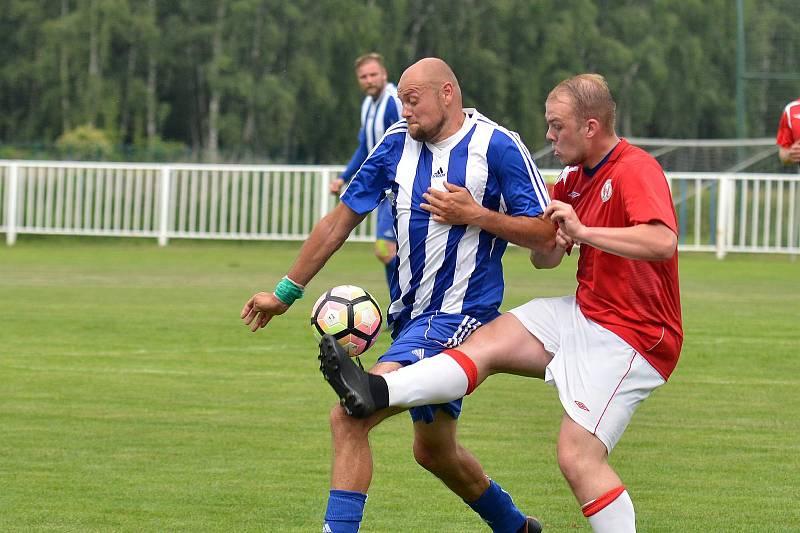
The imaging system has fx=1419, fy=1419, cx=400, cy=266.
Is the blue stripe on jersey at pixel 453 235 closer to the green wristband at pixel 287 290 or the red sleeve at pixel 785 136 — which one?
the green wristband at pixel 287 290

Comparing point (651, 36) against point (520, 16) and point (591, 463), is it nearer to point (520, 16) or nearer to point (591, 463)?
point (520, 16)

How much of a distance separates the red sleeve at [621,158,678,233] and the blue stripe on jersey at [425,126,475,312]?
744 mm

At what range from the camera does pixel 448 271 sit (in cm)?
543

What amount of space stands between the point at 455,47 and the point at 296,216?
31.3m

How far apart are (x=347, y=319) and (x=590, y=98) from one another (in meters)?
1.40

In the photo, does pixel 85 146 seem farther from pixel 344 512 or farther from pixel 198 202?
pixel 344 512

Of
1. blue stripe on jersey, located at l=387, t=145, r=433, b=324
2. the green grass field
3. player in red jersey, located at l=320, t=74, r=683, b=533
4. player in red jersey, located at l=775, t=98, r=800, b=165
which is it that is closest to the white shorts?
player in red jersey, located at l=320, t=74, r=683, b=533

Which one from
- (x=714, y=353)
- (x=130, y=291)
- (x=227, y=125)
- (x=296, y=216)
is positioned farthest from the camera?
(x=227, y=125)

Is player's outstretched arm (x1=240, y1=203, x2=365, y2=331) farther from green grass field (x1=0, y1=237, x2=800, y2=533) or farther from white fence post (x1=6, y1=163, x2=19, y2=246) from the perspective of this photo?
white fence post (x1=6, y1=163, x2=19, y2=246)

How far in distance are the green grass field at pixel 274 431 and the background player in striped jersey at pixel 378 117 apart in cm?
84

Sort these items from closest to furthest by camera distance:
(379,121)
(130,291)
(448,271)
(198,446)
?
1. (448,271)
2. (198,446)
3. (379,121)
4. (130,291)

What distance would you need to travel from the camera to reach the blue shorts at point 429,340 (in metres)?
5.23

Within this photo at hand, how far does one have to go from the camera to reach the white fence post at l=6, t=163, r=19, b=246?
23562 mm

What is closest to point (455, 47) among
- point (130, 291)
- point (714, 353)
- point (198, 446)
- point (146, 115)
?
point (146, 115)
